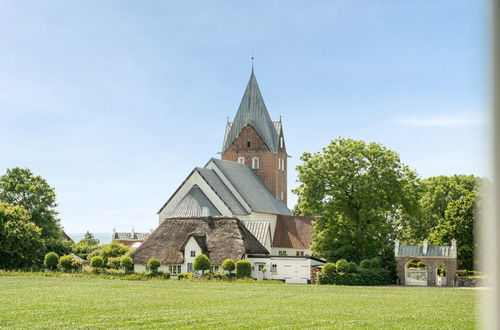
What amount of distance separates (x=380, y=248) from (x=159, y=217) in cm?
2619

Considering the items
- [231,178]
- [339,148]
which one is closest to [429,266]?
[339,148]

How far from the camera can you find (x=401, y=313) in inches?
893

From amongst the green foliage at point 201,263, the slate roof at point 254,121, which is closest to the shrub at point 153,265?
the green foliage at point 201,263

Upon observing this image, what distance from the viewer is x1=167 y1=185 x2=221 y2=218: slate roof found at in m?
69.2

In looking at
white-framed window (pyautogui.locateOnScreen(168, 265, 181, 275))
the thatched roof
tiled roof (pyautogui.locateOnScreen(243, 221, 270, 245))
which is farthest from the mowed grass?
tiled roof (pyautogui.locateOnScreen(243, 221, 270, 245))

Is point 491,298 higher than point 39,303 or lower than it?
higher

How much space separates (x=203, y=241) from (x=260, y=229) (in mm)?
8899

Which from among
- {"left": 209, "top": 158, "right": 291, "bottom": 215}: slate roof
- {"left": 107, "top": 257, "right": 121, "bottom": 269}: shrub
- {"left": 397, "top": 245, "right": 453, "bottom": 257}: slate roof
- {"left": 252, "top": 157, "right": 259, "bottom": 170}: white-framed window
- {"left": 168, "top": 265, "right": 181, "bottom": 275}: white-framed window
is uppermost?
{"left": 252, "top": 157, "right": 259, "bottom": 170}: white-framed window

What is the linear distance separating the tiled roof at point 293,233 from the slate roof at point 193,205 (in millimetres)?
8588

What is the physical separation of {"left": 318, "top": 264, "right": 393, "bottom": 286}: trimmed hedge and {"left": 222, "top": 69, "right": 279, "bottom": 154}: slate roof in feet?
130

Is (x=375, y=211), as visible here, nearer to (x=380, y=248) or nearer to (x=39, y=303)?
(x=380, y=248)

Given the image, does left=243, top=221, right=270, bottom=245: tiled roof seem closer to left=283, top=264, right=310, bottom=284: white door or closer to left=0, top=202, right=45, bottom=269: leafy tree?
left=283, top=264, right=310, bottom=284: white door

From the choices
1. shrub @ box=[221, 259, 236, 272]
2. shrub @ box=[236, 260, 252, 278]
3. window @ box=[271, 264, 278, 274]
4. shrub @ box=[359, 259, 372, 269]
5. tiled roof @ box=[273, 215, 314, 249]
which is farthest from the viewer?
tiled roof @ box=[273, 215, 314, 249]

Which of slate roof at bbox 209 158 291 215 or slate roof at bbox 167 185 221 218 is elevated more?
slate roof at bbox 209 158 291 215
